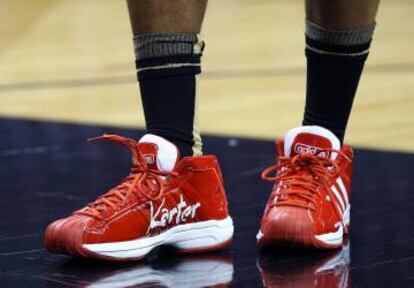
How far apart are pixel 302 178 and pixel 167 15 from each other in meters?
0.26

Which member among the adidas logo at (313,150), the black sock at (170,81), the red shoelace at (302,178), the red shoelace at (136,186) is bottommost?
the red shoelace at (302,178)

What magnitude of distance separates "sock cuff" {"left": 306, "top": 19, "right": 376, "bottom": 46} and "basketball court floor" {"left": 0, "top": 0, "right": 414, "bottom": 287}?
0.23 meters

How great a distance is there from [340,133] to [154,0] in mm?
304

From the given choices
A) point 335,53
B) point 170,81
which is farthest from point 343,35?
point 170,81

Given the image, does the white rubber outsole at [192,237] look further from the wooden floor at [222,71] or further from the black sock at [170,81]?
the wooden floor at [222,71]

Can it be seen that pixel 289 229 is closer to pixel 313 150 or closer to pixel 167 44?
Answer: pixel 313 150

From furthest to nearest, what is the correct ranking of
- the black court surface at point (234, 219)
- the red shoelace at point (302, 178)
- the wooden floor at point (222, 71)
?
the wooden floor at point (222, 71)
the red shoelace at point (302, 178)
the black court surface at point (234, 219)

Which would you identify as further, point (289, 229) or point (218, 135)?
point (218, 135)

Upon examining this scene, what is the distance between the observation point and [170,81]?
1385mm

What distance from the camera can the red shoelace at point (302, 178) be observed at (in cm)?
142

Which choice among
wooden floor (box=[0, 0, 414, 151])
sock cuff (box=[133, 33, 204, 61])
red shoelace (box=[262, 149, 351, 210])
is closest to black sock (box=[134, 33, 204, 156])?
sock cuff (box=[133, 33, 204, 61])

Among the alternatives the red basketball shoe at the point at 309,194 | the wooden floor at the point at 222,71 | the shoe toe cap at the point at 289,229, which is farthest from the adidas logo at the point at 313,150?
the wooden floor at the point at 222,71

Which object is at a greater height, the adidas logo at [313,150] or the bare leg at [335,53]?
the bare leg at [335,53]

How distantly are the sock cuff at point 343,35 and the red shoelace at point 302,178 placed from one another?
0.13 m
